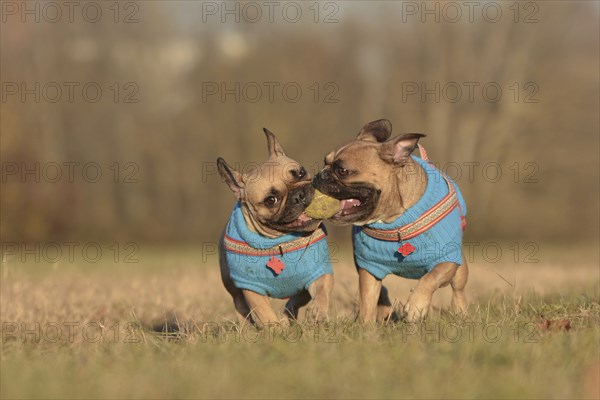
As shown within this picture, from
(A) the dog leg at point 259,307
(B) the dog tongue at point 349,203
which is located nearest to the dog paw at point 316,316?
(A) the dog leg at point 259,307

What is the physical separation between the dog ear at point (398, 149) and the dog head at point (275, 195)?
666 millimetres

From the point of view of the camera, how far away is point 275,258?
7.19 metres

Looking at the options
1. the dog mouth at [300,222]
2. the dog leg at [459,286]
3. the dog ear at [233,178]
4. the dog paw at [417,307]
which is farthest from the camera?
the dog leg at [459,286]

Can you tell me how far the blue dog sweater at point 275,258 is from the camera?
7.19 m

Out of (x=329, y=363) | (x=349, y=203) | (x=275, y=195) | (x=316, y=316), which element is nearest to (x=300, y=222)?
(x=275, y=195)

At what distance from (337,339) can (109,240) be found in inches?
942

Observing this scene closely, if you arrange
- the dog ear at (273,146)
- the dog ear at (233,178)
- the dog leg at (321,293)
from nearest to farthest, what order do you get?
1. the dog leg at (321,293)
2. the dog ear at (233,178)
3. the dog ear at (273,146)

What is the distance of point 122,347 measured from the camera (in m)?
5.70

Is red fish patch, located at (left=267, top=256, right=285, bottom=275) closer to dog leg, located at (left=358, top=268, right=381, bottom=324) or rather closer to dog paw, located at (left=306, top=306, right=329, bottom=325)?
dog paw, located at (left=306, top=306, right=329, bottom=325)

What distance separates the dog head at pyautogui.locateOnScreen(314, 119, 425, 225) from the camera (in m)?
6.86

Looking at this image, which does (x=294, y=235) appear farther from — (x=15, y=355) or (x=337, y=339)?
(x=15, y=355)

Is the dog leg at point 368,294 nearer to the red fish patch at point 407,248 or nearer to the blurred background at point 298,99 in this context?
the red fish patch at point 407,248

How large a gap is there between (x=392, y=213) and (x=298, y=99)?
2403 cm

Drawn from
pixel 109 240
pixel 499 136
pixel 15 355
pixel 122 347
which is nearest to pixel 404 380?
pixel 122 347
